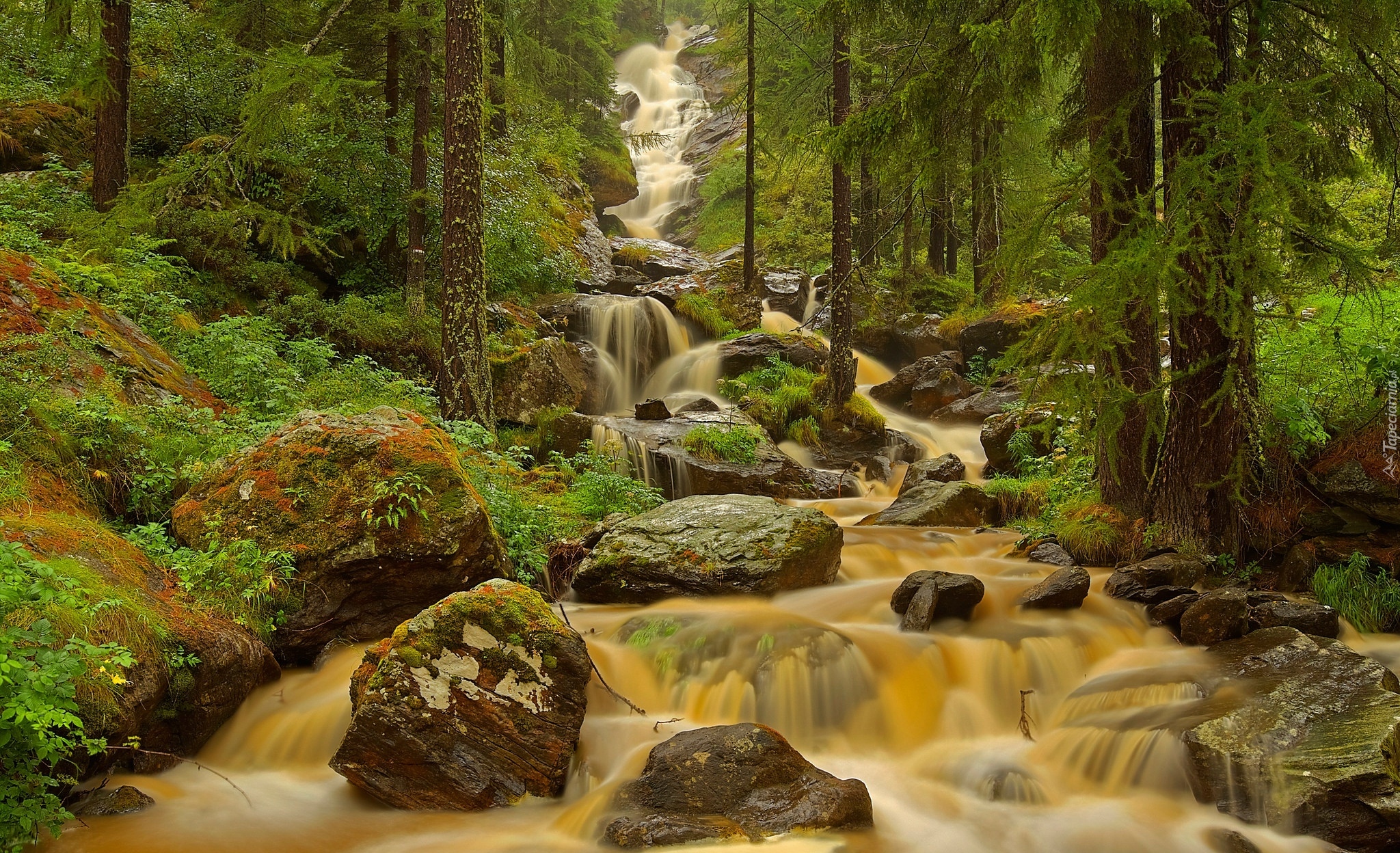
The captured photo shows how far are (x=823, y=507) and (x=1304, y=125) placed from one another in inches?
321

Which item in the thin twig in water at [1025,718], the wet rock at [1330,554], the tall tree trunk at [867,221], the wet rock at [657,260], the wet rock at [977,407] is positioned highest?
the tall tree trunk at [867,221]

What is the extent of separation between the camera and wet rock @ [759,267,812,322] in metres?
23.5

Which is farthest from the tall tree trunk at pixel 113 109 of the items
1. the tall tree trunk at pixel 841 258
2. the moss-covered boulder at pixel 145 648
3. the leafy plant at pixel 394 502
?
the tall tree trunk at pixel 841 258

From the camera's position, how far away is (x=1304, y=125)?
5.86 m

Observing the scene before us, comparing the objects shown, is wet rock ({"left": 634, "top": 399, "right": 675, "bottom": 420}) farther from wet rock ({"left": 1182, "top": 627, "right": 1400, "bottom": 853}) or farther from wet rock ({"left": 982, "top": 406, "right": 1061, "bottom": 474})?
wet rock ({"left": 1182, "top": 627, "right": 1400, "bottom": 853})

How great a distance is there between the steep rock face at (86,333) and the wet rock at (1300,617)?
9.86 metres

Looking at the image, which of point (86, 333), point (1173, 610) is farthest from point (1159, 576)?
point (86, 333)

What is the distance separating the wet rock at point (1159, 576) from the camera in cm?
725

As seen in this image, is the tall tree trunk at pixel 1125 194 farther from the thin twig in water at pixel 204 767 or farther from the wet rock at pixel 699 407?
the wet rock at pixel 699 407

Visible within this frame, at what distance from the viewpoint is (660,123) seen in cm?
4497

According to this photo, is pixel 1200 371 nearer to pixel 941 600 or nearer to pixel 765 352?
pixel 941 600

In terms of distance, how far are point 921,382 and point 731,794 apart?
14141mm

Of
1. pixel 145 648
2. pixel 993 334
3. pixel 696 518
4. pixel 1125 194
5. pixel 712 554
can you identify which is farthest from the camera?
pixel 993 334

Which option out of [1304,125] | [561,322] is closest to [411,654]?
[1304,125]
